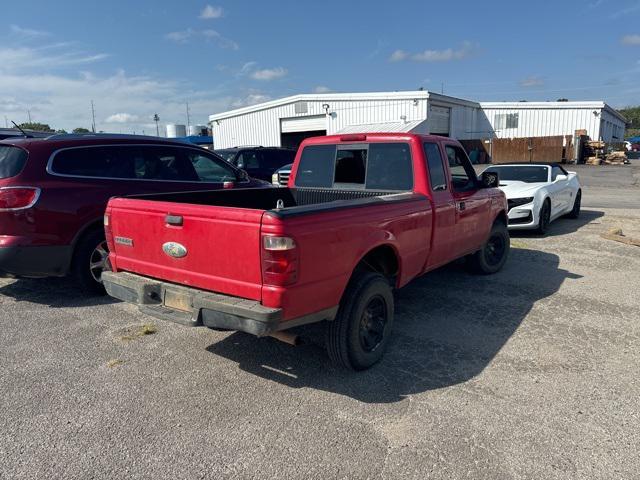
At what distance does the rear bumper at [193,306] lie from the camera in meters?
3.05

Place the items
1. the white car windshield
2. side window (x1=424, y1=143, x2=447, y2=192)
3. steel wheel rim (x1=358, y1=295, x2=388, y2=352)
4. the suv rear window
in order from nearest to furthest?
steel wheel rim (x1=358, y1=295, x2=388, y2=352) → side window (x1=424, y1=143, x2=447, y2=192) → the suv rear window → the white car windshield

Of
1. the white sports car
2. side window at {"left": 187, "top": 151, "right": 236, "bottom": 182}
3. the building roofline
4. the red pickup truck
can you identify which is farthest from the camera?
the building roofline

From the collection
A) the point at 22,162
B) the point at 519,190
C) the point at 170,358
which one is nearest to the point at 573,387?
the point at 170,358

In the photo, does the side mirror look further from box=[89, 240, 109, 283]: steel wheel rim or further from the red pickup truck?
box=[89, 240, 109, 283]: steel wheel rim

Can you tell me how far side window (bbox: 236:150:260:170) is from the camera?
14648 millimetres

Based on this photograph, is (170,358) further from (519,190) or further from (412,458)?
(519,190)

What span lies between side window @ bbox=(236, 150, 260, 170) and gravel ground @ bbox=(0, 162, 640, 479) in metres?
9.58

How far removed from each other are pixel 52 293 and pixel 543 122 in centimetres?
3970

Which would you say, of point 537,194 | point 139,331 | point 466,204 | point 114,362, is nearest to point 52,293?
point 139,331

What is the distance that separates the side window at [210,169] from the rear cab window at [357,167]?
187 cm

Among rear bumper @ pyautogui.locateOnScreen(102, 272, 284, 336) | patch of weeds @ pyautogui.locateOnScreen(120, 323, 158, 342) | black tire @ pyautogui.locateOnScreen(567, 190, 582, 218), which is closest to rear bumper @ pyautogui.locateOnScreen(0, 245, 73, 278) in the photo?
patch of weeds @ pyautogui.locateOnScreen(120, 323, 158, 342)

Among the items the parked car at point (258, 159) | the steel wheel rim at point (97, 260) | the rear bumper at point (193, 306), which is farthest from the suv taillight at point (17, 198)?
the parked car at point (258, 159)

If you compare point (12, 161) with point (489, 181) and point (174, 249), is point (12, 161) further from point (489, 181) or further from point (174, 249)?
point (489, 181)

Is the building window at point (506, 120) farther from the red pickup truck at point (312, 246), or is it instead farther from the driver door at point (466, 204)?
the red pickup truck at point (312, 246)
